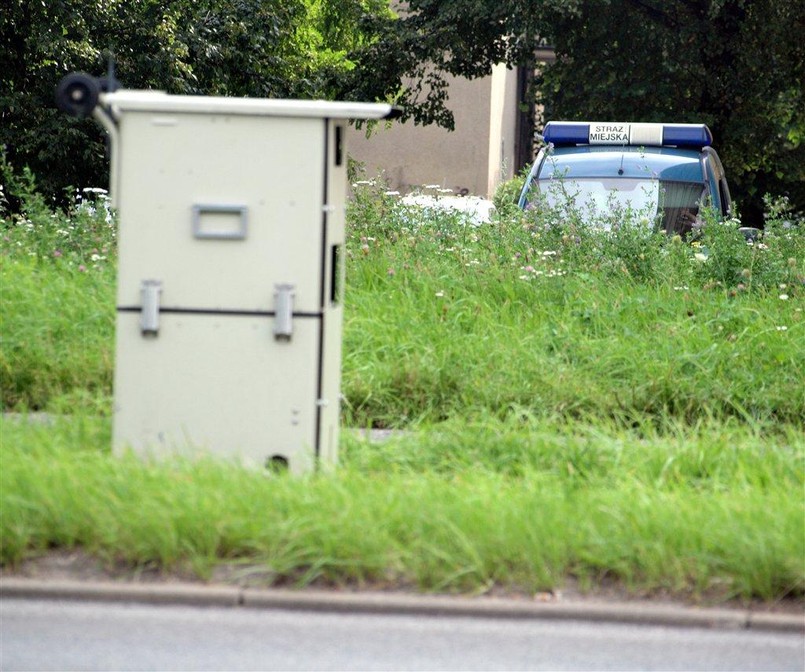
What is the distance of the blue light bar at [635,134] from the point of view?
50.9ft

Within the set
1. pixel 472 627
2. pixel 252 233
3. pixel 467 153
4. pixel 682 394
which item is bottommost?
pixel 472 627

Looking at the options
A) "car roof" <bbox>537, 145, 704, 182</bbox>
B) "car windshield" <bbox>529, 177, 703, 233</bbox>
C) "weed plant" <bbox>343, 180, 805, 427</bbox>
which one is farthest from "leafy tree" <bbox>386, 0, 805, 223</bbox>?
"weed plant" <bbox>343, 180, 805, 427</bbox>

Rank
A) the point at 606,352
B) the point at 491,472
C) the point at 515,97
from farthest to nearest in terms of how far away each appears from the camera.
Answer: the point at 515,97 → the point at 606,352 → the point at 491,472

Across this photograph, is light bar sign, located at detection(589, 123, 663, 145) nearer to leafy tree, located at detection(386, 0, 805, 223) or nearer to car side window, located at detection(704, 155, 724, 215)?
car side window, located at detection(704, 155, 724, 215)

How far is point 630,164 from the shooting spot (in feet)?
48.7

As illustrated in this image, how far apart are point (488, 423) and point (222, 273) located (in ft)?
6.65

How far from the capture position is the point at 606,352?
9062 millimetres

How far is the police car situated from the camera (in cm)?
1415

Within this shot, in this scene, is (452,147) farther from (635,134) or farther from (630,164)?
(630,164)

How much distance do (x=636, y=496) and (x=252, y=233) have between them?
208 cm

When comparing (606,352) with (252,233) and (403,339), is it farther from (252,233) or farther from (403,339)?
(252,233)

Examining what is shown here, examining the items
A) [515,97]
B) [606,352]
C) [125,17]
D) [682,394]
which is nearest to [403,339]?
[606,352]

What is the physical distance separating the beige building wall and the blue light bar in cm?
2739

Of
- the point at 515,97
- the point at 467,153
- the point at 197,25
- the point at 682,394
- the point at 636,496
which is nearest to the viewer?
the point at 636,496
